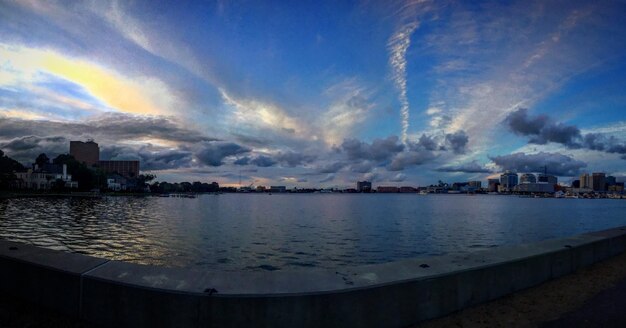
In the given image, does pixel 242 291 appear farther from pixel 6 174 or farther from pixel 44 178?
pixel 44 178

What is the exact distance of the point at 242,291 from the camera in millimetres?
4965

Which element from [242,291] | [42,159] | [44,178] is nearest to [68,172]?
[44,178]

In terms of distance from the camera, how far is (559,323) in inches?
240

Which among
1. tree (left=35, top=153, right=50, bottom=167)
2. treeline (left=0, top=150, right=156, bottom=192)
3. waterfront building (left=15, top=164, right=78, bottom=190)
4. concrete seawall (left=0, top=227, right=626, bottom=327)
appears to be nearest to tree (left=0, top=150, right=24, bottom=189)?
treeline (left=0, top=150, right=156, bottom=192)

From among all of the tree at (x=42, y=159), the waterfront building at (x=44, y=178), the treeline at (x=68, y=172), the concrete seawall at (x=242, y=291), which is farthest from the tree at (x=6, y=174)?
the concrete seawall at (x=242, y=291)

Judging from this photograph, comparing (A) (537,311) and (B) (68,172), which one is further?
(B) (68,172)

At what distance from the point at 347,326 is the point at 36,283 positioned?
202 inches

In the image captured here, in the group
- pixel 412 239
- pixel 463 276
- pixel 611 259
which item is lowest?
pixel 412 239

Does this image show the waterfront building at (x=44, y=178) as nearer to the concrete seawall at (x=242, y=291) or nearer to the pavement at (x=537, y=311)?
the concrete seawall at (x=242, y=291)

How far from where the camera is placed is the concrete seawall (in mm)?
4836

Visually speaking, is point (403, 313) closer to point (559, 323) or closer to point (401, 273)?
point (401, 273)

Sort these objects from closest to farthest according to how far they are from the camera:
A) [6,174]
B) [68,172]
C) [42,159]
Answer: [6,174] < [68,172] < [42,159]

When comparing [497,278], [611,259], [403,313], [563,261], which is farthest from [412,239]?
[403,313]

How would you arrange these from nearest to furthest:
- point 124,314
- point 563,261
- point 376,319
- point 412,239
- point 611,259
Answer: point 124,314
point 376,319
point 563,261
point 611,259
point 412,239
